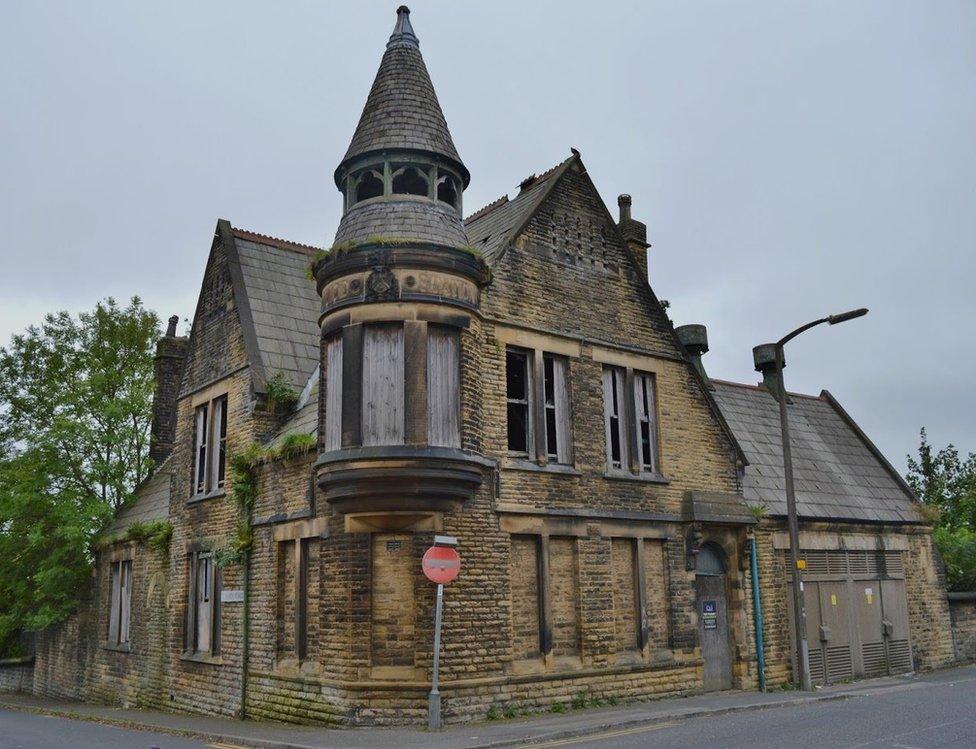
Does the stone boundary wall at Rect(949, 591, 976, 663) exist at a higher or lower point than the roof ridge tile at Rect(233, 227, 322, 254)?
lower

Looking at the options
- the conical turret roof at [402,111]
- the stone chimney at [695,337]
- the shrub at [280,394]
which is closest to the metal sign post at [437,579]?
the shrub at [280,394]

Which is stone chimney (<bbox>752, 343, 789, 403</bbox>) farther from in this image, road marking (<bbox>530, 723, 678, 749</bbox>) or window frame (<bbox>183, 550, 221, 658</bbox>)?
window frame (<bbox>183, 550, 221, 658</bbox>)

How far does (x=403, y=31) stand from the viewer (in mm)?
17375

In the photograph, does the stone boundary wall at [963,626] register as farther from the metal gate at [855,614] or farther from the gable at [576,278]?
the gable at [576,278]

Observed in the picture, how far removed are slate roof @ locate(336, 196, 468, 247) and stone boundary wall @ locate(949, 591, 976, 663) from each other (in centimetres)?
1735

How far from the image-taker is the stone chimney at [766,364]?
26.3m

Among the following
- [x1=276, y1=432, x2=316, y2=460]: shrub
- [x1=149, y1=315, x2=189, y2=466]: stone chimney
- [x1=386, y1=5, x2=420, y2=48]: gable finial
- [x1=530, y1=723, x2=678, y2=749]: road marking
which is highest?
[x1=386, y1=5, x2=420, y2=48]: gable finial

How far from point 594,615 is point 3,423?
26.0 meters

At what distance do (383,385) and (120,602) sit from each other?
530 inches

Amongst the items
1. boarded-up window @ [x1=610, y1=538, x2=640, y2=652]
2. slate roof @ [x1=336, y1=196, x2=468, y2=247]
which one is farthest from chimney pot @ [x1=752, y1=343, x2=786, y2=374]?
slate roof @ [x1=336, y1=196, x2=468, y2=247]

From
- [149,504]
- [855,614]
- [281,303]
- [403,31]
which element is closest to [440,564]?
[281,303]

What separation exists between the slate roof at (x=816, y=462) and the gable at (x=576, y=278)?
188 inches

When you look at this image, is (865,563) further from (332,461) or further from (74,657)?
(74,657)

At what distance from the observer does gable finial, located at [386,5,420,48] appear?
56.7 feet
